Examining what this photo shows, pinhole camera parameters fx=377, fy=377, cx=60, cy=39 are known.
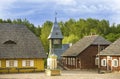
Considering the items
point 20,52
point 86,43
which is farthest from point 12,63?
point 86,43

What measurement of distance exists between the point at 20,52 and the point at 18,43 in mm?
1634

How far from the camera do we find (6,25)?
54.1m

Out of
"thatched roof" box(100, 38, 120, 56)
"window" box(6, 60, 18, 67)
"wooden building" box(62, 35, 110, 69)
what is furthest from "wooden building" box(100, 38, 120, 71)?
"window" box(6, 60, 18, 67)

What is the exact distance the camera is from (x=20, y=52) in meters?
51.0

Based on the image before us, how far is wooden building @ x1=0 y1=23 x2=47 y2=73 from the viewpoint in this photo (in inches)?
1983

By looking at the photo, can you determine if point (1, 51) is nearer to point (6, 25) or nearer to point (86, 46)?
point (6, 25)

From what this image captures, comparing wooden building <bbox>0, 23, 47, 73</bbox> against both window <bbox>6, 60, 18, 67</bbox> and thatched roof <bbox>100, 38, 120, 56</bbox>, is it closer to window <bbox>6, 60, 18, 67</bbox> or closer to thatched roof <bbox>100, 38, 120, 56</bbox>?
window <bbox>6, 60, 18, 67</bbox>

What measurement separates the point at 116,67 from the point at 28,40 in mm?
12908

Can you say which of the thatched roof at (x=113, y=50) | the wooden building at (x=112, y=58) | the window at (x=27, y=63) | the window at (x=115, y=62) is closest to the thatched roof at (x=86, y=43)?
the wooden building at (x=112, y=58)

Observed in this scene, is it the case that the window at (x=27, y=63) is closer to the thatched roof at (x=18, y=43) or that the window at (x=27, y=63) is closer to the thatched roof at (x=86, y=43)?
the thatched roof at (x=18, y=43)

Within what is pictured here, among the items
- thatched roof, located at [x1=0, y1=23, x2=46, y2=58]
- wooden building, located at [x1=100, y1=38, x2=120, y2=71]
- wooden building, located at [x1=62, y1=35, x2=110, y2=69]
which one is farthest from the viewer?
wooden building, located at [x1=62, y1=35, x2=110, y2=69]

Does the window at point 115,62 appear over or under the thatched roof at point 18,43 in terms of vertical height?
under

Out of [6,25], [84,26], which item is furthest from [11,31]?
[84,26]

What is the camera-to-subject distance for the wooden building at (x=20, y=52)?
165 ft
